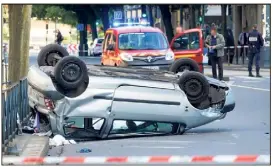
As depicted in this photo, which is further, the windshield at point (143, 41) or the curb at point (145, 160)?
the windshield at point (143, 41)

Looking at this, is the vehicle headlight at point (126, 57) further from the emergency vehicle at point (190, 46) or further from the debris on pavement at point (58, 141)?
the debris on pavement at point (58, 141)

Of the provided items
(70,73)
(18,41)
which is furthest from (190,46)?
(70,73)

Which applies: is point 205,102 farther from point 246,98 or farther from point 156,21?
point 156,21

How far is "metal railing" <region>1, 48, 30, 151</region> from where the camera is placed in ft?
36.8

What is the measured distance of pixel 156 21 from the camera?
60.7 m

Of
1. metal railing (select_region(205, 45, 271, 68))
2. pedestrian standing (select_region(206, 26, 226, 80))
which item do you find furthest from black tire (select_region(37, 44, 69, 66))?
metal railing (select_region(205, 45, 271, 68))

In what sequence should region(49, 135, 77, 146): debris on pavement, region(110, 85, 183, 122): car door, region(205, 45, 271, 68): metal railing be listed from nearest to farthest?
region(49, 135, 77, 146): debris on pavement → region(110, 85, 183, 122): car door → region(205, 45, 271, 68): metal railing

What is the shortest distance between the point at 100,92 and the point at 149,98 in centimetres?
80

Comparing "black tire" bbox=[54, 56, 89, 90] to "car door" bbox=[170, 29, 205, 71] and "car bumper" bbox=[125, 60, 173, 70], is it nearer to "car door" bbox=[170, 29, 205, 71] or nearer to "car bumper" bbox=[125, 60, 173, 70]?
"car bumper" bbox=[125, 60, 173, 70]

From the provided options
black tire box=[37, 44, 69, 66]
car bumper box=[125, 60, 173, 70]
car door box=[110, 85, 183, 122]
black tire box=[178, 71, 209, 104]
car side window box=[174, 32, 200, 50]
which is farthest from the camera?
car side window box=[174, 32, 200, 50]

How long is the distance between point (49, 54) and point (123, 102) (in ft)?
10.9

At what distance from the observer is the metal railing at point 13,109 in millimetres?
11203

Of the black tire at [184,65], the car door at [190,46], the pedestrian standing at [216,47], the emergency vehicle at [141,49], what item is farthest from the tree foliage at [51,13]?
the black tire at [184,65]

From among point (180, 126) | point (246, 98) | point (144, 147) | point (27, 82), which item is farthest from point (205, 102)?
point (246, 98)
